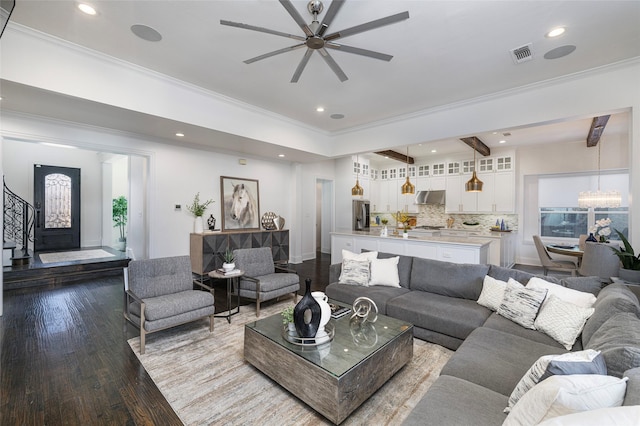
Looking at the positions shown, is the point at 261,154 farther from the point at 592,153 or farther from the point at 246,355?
the point at 592,153

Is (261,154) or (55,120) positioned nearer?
(55,120)

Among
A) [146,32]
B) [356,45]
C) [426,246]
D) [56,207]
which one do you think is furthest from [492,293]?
[56,207]

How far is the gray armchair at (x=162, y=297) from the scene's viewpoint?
2.80 metres

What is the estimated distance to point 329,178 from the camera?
8.24m

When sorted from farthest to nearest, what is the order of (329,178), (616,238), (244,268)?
(329,178) → (616,238) → (244,268)

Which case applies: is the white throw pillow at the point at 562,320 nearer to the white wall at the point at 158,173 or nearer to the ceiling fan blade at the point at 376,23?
the ceiling fan blade at the point at 376,23

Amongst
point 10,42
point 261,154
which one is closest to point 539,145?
point 261,154

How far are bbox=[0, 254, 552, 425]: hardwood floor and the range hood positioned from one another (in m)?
6.61

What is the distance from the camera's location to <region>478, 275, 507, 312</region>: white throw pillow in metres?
2.78

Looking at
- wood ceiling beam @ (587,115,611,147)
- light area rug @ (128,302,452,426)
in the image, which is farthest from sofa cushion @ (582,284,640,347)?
wood ceiling beam @ (587,115,611,147)

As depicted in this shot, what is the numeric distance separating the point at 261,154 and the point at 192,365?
4726 mm

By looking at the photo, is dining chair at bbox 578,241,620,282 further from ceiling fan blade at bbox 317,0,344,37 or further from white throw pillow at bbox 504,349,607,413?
ceiling fan blade at bbox 317,0,344,37

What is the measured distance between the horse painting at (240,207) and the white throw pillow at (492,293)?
4.91 m

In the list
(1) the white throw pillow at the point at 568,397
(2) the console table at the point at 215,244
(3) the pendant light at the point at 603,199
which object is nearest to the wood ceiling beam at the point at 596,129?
(3) the pendant light at the point at 603,199
